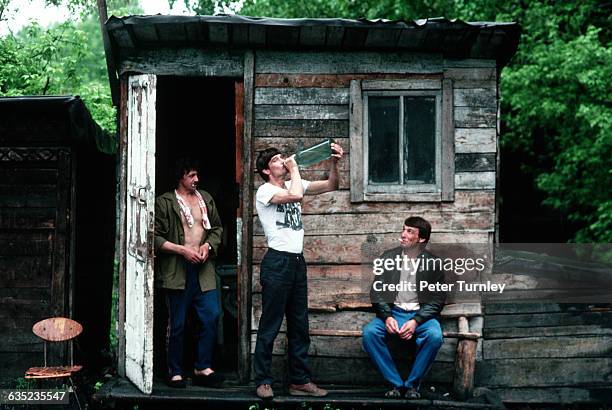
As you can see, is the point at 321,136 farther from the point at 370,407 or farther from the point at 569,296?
the point at 569,296

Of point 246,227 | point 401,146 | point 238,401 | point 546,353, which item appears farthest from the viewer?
point 546,353

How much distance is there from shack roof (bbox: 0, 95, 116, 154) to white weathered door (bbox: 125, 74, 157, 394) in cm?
57

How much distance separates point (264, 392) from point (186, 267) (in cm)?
131

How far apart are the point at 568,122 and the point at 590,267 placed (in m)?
5.10

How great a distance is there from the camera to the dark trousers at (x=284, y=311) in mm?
6633

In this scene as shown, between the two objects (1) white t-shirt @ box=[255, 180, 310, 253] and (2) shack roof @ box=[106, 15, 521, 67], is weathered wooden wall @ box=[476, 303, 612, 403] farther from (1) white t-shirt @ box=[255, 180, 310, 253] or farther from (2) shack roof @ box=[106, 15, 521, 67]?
(2) shack roof @ box=[106, 15, 521, 67]

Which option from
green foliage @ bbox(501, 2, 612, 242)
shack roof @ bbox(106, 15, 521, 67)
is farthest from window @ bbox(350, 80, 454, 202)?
green foliage @ bbox(501, 2, 612, 242)

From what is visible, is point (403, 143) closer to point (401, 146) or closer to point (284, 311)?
point (401, 146)

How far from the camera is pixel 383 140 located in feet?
24.8

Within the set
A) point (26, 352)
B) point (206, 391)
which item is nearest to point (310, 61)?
point (206, 391)

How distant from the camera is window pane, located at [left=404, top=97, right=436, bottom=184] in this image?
7.56 meters

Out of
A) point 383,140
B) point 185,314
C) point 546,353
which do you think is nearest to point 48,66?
point 185,314

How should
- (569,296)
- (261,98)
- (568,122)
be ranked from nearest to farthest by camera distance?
(261,98)
(569,296)
(568,122)

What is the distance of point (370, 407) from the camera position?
22.8 feet
